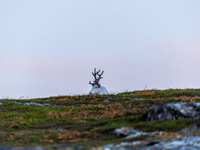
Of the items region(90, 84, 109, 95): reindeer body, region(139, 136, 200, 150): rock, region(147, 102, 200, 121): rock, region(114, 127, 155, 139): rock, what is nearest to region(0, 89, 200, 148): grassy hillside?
region(114, 127, 155, 139): rock

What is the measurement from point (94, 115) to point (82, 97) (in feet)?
38.5

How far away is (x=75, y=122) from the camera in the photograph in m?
24.7

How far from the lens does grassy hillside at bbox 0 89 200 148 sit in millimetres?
17156

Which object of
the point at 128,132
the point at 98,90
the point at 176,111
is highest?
the point at 98,90

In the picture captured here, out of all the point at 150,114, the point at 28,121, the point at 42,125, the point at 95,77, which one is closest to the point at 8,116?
the point at 28,121

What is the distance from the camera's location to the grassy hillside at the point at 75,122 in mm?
17156

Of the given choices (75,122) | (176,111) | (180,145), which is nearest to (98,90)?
(75,122)

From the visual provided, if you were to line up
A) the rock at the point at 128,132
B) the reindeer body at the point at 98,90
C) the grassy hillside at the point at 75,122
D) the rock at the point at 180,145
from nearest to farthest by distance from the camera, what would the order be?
the rock at the point at 180,145
the rock at the point at 128,132
the grassy hillside at the point at 75,122
the reindeer body at the point at 98,90

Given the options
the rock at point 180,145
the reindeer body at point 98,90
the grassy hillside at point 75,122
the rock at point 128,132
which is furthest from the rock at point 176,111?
the reindeer body at point 98,90

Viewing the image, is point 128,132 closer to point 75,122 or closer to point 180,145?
point 180,145

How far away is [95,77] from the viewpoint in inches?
2010

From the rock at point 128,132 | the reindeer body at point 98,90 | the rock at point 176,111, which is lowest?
the rock at point 128,132

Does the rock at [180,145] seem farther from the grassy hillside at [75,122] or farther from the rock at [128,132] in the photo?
the rock at [128,132]

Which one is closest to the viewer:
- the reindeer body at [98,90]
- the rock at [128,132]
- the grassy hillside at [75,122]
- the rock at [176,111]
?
the rock at [128,132]
